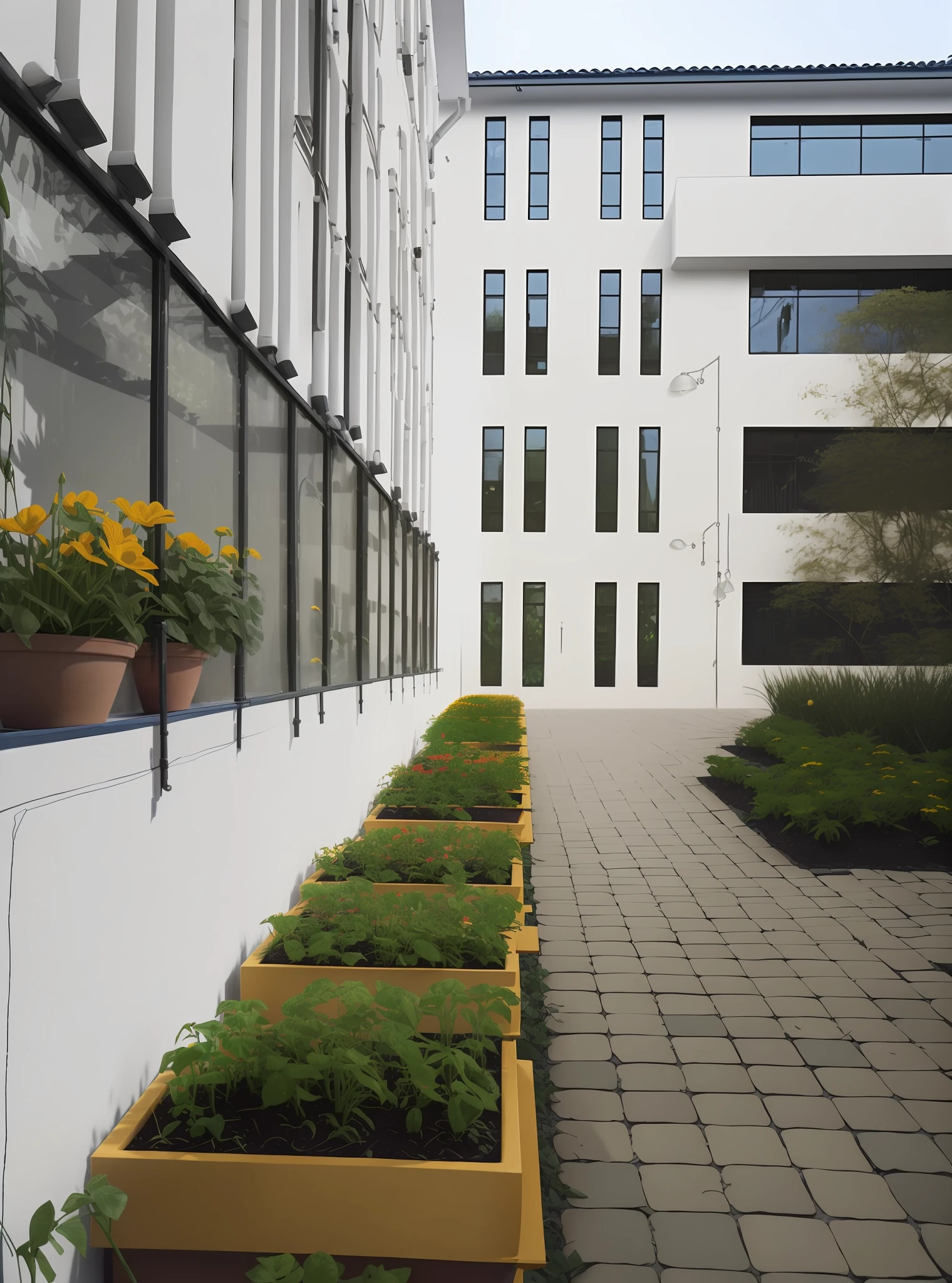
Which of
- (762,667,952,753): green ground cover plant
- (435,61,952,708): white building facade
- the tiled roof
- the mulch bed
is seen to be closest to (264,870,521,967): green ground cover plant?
the mulch bed

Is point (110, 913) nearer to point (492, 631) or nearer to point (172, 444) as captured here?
point (172, 444)

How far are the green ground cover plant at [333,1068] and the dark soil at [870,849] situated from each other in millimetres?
4310

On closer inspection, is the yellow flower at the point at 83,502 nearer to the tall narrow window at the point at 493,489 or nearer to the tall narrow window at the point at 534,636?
the tall narrow window at the point at 534,636

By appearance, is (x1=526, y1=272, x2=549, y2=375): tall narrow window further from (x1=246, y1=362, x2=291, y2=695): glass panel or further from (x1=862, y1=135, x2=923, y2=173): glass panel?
(x1=246, y1=362, x2=291, y2=695): glass panel

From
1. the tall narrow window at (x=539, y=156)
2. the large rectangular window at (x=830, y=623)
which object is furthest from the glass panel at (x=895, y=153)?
the large rectangular window at (x=830, y=623)

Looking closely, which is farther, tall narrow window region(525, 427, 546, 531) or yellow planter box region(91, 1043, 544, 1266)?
tall narrow window region(525, 427, 546, 531)

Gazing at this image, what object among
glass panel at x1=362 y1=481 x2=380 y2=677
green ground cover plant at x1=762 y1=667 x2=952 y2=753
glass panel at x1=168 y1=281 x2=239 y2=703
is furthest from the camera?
green ground cover plant at x1=762 y1=667 x2=952 y2=753

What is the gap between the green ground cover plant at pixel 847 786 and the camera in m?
6.05

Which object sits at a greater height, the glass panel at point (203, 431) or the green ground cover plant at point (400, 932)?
the glass panel at point (203, 431)

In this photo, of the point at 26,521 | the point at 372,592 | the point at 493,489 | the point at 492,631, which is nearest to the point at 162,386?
the point at 26,521

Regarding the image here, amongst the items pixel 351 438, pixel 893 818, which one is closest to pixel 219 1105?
pixel 351 438

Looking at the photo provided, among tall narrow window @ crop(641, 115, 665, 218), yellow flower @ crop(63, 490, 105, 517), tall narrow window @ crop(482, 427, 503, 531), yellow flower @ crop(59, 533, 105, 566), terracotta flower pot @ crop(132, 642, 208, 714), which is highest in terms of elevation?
tall narrow window @ crop(641, 115, 665, 218)

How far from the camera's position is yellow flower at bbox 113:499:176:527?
2051 mm

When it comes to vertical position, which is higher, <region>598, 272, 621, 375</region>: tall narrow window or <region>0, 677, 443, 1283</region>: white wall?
<region>598, 272, 621, 375</region>: tall narrow window
